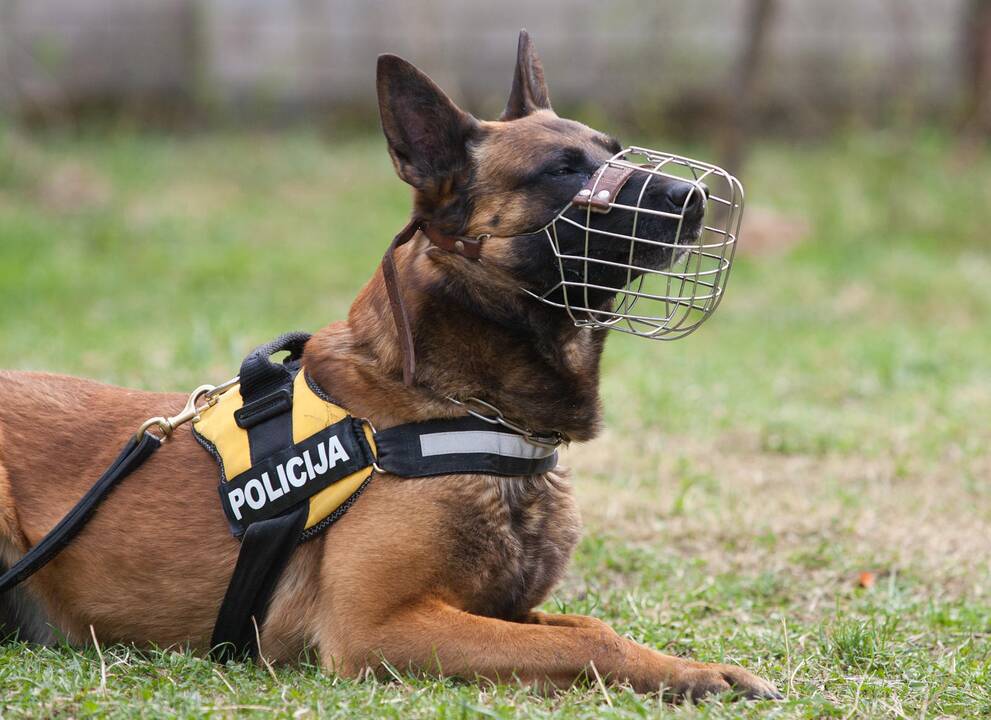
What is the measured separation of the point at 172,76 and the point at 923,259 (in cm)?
838

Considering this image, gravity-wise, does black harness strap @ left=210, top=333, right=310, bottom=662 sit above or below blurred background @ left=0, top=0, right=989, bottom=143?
below

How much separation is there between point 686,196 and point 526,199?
0.42 m

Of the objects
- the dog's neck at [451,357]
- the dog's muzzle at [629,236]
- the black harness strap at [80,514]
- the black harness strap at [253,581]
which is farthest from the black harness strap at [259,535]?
the dog's muzzle at [629,236]

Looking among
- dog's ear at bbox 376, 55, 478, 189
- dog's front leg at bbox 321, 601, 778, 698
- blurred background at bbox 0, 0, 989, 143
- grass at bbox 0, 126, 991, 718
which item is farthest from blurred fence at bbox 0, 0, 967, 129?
dog's front leg at bbox 321, 601, 778, 698

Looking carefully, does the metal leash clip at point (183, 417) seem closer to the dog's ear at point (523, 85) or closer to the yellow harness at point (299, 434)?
the yellow harness at point (299, 434)

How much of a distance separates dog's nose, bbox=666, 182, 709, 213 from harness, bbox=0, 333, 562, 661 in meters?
0.69

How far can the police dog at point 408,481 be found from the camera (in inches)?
111

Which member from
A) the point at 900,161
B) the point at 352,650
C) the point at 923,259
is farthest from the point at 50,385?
the point at 900,161

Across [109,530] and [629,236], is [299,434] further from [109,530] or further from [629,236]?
[629,236]

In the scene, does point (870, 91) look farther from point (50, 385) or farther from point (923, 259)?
point (50, 385)

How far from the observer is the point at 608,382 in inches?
258

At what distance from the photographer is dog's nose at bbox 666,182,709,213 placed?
2.91 metres

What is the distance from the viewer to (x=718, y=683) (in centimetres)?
275

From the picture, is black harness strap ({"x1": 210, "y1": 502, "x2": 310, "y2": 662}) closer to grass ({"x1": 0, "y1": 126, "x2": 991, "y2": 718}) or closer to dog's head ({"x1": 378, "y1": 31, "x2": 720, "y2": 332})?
grass ({"x1": 0, "y1": 126, "x2": 991, "y2": 718})
